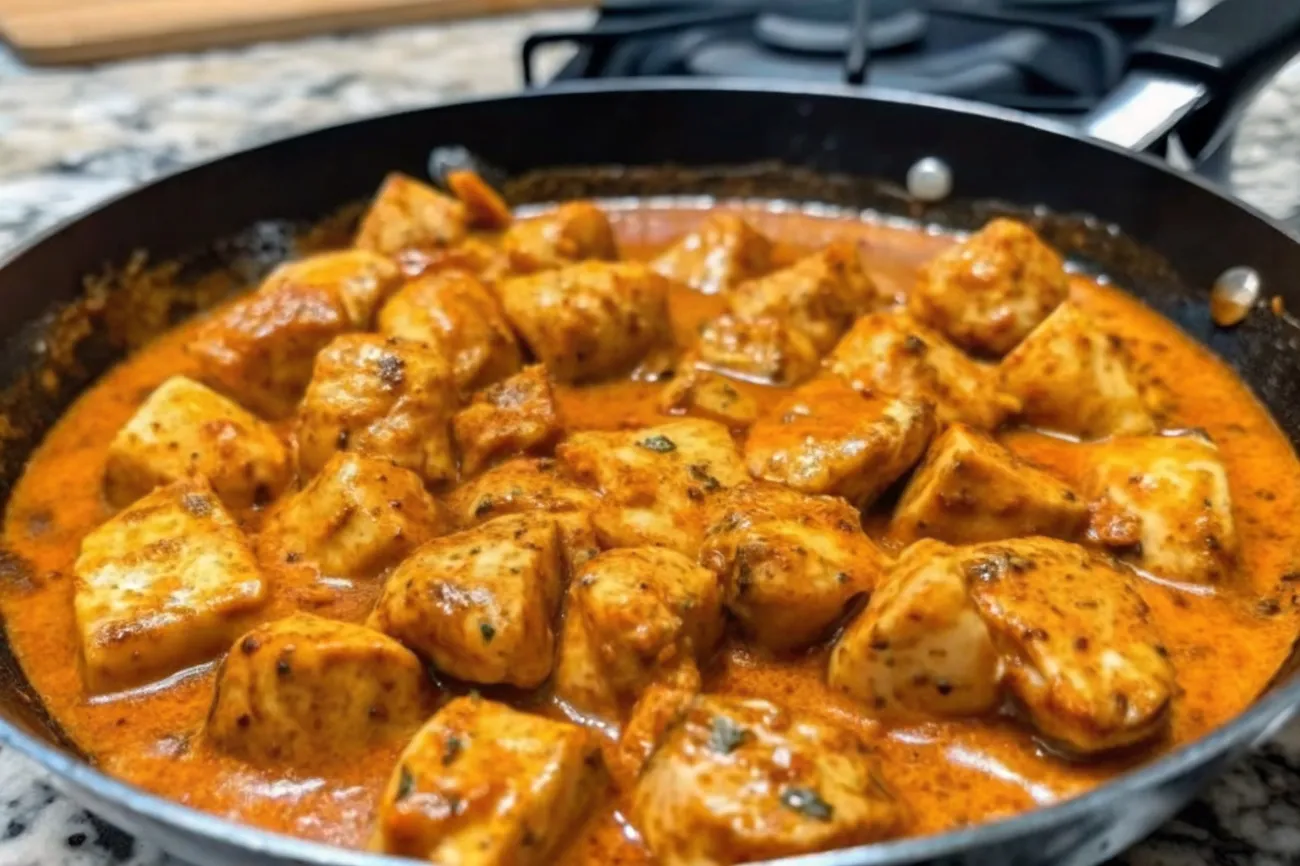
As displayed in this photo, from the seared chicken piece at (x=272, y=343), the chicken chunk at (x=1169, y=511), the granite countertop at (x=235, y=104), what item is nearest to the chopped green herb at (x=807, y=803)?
the chicken chunk at (x=1169, y=511)

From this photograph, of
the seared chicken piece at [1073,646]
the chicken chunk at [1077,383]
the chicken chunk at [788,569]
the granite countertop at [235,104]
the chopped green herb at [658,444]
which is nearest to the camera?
the seared chicken piece at [1073,646]

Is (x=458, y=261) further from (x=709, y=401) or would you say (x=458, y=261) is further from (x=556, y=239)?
(x=709, y=401)

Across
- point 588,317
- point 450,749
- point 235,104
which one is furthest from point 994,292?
point 235,104

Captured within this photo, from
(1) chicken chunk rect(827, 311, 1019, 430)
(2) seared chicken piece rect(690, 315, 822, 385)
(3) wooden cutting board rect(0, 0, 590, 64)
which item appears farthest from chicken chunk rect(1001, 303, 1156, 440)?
(3) wooden cutting board rect(0, 0, 590, 64)

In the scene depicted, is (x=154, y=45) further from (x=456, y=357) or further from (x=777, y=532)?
(x=777, y=532)

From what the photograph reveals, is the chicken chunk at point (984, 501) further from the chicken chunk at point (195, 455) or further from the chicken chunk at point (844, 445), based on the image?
the chicken chunk at point (195, 455)

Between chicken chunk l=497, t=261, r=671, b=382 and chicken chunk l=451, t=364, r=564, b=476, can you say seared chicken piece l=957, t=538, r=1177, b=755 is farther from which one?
chicken chunk l=497, t=261, r=671, b=382

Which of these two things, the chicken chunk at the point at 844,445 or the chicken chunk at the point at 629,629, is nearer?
the chicken chunk at the point at 629,629
